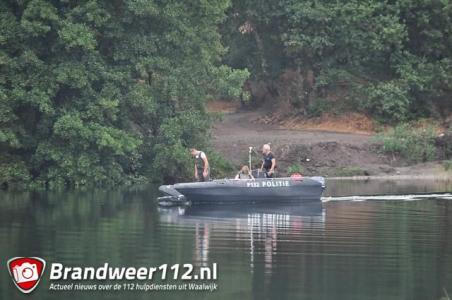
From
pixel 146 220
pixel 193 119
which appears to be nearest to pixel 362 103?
pixel 193 119

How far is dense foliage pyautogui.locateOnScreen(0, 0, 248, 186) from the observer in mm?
39000

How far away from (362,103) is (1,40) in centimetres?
1797

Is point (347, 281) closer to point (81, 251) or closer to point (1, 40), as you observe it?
point (81, 251)

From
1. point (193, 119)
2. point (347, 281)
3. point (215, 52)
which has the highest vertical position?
point (215, 52)

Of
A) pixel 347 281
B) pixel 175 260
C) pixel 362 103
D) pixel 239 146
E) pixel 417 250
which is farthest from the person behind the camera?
pixel 362 103

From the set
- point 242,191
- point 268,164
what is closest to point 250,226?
point 242,191

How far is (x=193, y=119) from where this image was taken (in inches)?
1624

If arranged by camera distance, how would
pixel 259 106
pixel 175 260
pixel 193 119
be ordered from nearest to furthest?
pixel 175 260
pixel 193 119
pixel 259 106

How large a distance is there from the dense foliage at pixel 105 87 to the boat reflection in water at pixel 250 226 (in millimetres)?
8280

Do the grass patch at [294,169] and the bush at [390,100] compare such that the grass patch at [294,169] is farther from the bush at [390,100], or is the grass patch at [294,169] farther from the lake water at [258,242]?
the lake water at [258,242]

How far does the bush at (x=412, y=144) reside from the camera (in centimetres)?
4622

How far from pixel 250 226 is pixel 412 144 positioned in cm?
2036

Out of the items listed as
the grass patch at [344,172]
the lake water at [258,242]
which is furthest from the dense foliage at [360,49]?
the lake water at [258,242]

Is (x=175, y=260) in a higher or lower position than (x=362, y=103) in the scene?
lower
